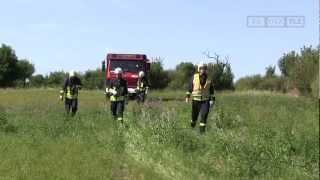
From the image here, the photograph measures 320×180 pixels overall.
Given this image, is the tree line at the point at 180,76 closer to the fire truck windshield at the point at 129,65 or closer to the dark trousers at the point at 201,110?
the fire truck windshield at the point at 129,65

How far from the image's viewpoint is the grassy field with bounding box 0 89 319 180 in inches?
500

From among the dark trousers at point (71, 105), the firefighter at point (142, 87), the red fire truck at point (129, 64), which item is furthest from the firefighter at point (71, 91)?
the red fire truck at point (129, 64)

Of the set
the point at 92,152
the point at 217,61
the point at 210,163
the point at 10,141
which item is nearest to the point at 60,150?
the point at 92,152

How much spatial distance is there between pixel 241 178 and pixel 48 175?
151 inches

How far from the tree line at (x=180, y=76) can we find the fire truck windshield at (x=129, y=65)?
15.4 metres

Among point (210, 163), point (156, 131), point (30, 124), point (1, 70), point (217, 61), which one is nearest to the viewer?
point (210, 163)

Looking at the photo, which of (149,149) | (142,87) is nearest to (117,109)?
(149,149)

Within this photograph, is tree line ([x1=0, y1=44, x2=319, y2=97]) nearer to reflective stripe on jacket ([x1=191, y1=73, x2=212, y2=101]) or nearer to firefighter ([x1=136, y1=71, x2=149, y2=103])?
firefighter ([x1=136, y1=71, x2=149, y2=103])

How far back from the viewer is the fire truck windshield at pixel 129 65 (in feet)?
123

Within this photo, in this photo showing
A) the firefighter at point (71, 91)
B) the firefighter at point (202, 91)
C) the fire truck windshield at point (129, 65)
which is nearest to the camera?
the firefighter at point (202, 91)

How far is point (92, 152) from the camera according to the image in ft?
48.9

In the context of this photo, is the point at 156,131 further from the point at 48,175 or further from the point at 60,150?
the point at 48,175

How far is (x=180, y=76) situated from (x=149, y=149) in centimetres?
8915

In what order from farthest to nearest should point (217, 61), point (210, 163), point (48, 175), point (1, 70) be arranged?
point (1, 70)
point (217, 61)
point (210, 163)
point (48, 175)
